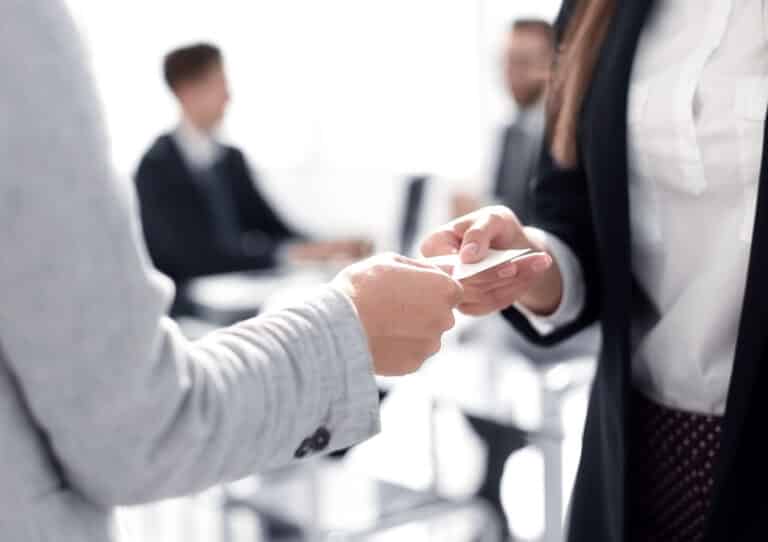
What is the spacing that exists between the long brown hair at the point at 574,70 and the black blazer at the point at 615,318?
0.07 feet

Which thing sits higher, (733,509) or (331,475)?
(733,509)

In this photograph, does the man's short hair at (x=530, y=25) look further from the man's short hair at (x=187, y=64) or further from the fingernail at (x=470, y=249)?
the fingernail at (x=470, y=249)

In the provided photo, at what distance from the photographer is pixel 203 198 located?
4.38m

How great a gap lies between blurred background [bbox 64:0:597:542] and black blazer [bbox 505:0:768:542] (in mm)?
674

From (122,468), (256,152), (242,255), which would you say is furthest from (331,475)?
(256,152)

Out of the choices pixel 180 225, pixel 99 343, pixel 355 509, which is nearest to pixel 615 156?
pixel 99 343

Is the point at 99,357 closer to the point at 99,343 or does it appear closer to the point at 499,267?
the point at 99,343

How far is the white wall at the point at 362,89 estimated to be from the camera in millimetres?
6637

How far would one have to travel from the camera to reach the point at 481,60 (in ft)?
22.3

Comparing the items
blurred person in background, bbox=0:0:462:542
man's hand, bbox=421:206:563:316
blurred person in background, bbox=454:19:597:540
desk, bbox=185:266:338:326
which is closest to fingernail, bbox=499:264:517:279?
man's hand, bbox=421:206:563:316

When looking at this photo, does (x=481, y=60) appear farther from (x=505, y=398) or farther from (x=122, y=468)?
(x=122, y=468)

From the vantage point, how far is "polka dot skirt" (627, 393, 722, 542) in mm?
1088

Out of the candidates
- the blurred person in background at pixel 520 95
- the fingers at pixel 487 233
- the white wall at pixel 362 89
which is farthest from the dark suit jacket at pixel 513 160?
the fingers at pixel 487 233

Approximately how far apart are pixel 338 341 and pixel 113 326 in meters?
0.18
